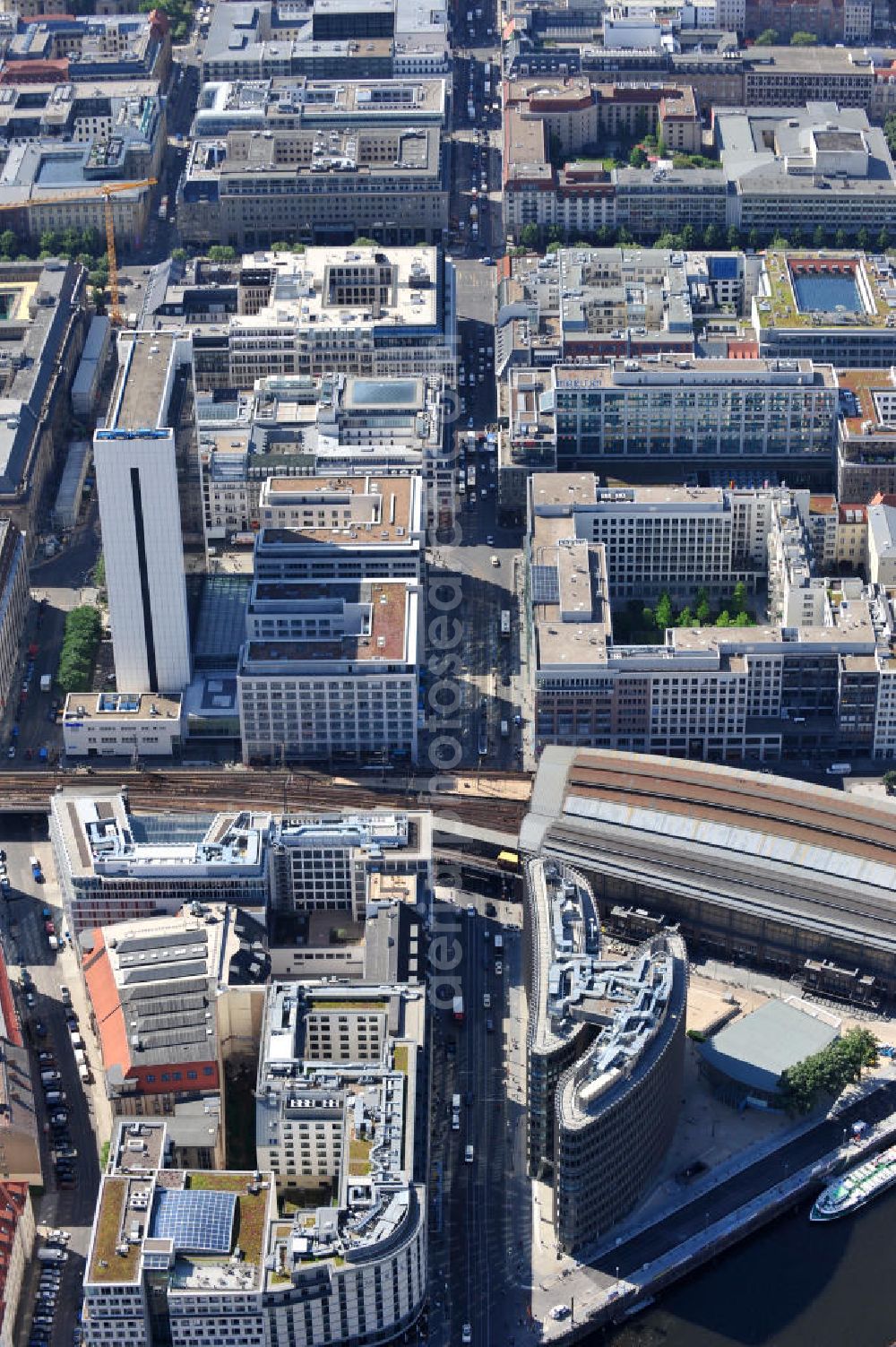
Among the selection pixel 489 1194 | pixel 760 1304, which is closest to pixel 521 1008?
pixel 489 1194

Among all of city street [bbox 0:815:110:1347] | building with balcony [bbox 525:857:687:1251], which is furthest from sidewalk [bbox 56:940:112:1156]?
building with balcony [bbox 525:857:687:1251]

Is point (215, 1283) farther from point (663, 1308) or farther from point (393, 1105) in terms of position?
point (663, 1308)

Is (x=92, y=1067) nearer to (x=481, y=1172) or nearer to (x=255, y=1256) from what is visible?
(x=481, y=1172)

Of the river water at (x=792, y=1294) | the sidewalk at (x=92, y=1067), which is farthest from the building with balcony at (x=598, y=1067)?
the sidewalk at (x=92, y=1067)

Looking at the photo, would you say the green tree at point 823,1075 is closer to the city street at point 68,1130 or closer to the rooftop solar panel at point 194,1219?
the rooftop solar panel at point 194,1219

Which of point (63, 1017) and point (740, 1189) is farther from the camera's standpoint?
point (63, 1017)

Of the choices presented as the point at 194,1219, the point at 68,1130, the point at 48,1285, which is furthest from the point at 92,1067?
the point at 194,1219
